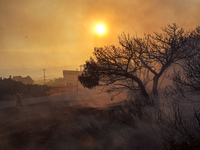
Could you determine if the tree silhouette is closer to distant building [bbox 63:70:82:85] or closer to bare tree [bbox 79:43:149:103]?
bare tree [bbox 79:43:149:103]

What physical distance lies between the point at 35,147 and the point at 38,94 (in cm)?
2195

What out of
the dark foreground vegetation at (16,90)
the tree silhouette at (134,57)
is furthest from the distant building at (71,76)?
the tree silhouette at (134,57)

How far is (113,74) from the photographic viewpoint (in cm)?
1248

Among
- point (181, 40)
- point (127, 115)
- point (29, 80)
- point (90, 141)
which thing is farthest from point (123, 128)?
point (29, 80)

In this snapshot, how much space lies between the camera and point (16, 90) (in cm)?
2514

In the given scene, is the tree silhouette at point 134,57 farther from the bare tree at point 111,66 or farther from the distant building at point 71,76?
the distant building at point 71,76

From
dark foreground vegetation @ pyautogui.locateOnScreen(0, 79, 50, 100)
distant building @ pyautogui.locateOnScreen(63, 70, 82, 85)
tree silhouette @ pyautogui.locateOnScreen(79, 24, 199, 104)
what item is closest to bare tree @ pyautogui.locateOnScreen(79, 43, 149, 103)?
tree silhouette @ pyautogui.locateOnScreen(79, 24, 199, 104)

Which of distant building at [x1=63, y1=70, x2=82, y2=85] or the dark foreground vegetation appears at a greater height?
distant building at [x1=63, y1=70, x2=82, y2=85]

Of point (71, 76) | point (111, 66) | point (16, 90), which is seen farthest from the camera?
point (71, 76)

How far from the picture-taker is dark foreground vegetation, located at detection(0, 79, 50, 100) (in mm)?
23078

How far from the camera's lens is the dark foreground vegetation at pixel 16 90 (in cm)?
2308

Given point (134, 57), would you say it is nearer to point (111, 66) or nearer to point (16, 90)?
point (111, 66)

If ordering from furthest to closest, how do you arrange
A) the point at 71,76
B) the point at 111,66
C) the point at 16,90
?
the point at 71,76 → the point at 16,90 → the point at 111,66

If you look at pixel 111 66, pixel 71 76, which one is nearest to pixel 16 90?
pixel 111 66
